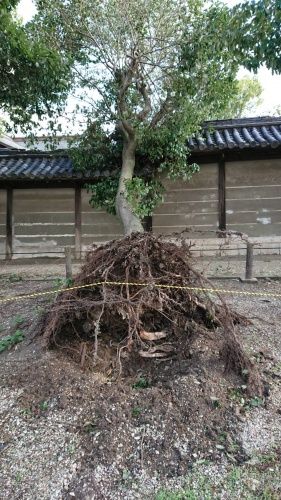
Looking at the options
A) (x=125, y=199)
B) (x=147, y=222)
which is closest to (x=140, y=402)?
(x=125, y=199)

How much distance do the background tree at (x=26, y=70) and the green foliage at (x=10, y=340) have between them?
4.23 metres

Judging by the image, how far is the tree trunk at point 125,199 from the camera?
21.3ft

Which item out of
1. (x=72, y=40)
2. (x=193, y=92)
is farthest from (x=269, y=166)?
(x=72, y=40)

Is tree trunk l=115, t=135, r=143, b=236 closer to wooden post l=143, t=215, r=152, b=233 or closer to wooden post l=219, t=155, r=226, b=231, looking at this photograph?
wooden post l=143, t=215, r=152, b=233

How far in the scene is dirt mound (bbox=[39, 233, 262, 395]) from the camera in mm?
3225

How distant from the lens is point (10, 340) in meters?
3.77

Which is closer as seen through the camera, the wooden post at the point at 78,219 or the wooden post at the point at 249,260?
the wooden post at the point at 249,260

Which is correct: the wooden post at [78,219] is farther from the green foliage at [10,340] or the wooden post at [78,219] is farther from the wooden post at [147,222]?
the green foliage at [10,340]

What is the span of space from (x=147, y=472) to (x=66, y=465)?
529mm

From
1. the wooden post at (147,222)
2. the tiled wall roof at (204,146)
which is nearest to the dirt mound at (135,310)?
the tiled wall roof at (204,146)

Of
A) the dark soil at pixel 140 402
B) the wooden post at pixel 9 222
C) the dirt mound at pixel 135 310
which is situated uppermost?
the wooden post at pixel 9 222

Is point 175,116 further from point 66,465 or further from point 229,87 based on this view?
point 66,465

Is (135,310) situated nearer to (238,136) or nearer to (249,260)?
(249,260)

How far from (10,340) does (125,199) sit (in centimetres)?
400
